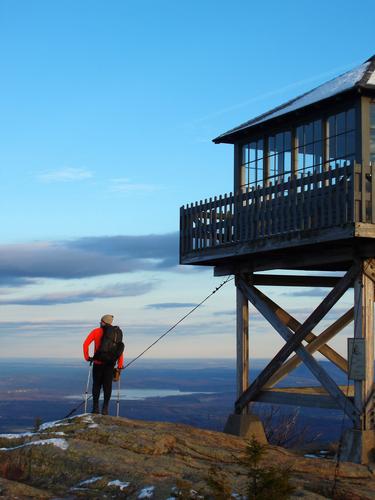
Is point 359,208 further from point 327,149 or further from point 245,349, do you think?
point 245,349

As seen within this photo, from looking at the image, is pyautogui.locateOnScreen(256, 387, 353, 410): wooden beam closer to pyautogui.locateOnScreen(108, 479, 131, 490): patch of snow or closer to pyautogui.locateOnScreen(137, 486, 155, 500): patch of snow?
pyautogui.locateOnScreen(108, 479, 131, 490): patch of snow

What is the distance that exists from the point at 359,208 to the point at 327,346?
707cm

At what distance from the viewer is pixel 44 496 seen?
570 inches

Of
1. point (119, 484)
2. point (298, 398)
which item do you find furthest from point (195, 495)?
point (298, 398)

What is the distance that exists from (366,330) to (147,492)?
23.9ft

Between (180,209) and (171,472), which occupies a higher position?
(180,209)

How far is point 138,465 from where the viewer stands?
1554 cm

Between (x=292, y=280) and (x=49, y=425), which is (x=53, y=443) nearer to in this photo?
(x=49, y=425)

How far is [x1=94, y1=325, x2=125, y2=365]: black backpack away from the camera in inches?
812

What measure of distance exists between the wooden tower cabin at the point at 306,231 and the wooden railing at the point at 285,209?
0.9 inches

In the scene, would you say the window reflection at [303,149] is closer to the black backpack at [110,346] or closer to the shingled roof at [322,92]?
the shingled roof at [322,92]

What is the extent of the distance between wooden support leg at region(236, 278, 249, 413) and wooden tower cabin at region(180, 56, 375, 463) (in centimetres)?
2

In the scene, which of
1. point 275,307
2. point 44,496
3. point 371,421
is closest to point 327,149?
point 275,307

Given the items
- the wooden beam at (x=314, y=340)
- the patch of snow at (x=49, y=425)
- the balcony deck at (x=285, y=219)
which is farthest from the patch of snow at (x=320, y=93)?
the patch of snow at (x=49, y=425)
